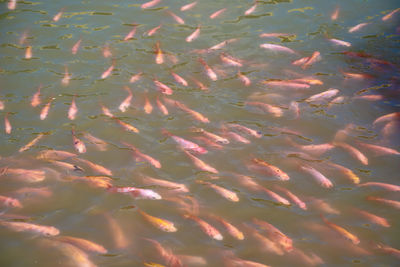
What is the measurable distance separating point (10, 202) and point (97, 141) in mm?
1347

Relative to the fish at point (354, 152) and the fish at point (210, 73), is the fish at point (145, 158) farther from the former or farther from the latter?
the fish at point (354, 152)

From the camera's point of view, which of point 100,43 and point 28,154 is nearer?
point 28,154

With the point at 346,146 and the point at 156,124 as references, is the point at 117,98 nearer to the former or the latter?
the point at 156,124

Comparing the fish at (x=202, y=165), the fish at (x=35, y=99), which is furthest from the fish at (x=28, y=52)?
the fish at (x=202, y=165)

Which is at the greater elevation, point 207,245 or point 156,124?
point 156,124

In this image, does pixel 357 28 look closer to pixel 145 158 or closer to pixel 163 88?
pixel 163 88

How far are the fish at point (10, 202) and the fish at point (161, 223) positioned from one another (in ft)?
4.95

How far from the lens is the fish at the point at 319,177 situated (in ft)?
15.4

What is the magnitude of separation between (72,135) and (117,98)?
1.01 m

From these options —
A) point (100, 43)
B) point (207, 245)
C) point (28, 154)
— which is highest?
point (100, 43)

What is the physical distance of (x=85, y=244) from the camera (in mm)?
3984

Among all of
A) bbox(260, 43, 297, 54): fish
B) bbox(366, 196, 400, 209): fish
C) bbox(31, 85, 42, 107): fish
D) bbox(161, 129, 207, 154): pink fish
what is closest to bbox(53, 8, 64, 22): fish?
bbox(31, 85, 42, 107): fish

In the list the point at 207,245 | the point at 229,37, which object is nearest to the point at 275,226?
the point at 207,245

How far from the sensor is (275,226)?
4273 millimetres
